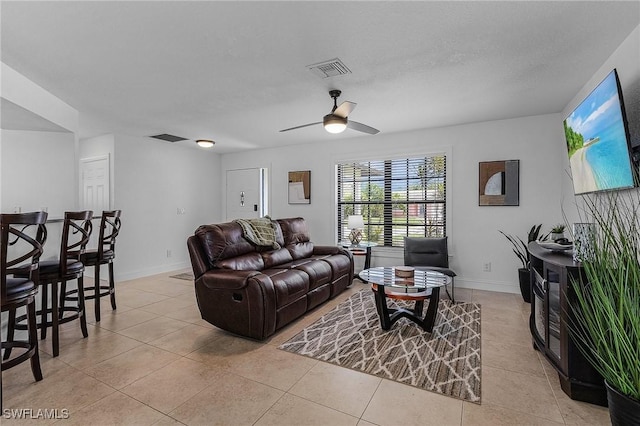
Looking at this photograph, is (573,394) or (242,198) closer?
(573,394)

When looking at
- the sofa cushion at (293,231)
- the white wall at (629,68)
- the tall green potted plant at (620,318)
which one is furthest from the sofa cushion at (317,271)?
the white wall at (629,68)

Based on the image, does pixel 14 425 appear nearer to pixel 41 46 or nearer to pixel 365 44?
pixel 41 46

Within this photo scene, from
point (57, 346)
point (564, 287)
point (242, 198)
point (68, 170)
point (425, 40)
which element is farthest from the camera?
point (242, 198)

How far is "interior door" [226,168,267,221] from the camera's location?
6562mm

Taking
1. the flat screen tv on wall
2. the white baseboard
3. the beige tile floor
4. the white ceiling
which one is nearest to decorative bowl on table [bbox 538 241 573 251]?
the flat screen tv on wall

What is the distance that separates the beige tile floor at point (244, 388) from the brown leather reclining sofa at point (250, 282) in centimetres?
19

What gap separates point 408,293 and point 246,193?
15.2ft

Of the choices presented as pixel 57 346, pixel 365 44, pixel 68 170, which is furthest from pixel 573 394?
pixel 68 170

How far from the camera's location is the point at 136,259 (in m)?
5.32

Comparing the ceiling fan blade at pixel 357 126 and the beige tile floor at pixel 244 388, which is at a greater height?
the ceiling fan blade at pixel 357 126

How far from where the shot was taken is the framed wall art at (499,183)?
13.9 ft

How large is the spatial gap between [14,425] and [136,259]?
390 cm

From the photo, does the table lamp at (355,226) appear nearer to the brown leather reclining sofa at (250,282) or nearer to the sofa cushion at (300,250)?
the sofa cushion at (300,250)

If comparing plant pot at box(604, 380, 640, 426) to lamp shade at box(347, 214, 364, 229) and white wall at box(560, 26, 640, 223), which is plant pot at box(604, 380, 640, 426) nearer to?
white wall at box(560, 26, 640, 223)
